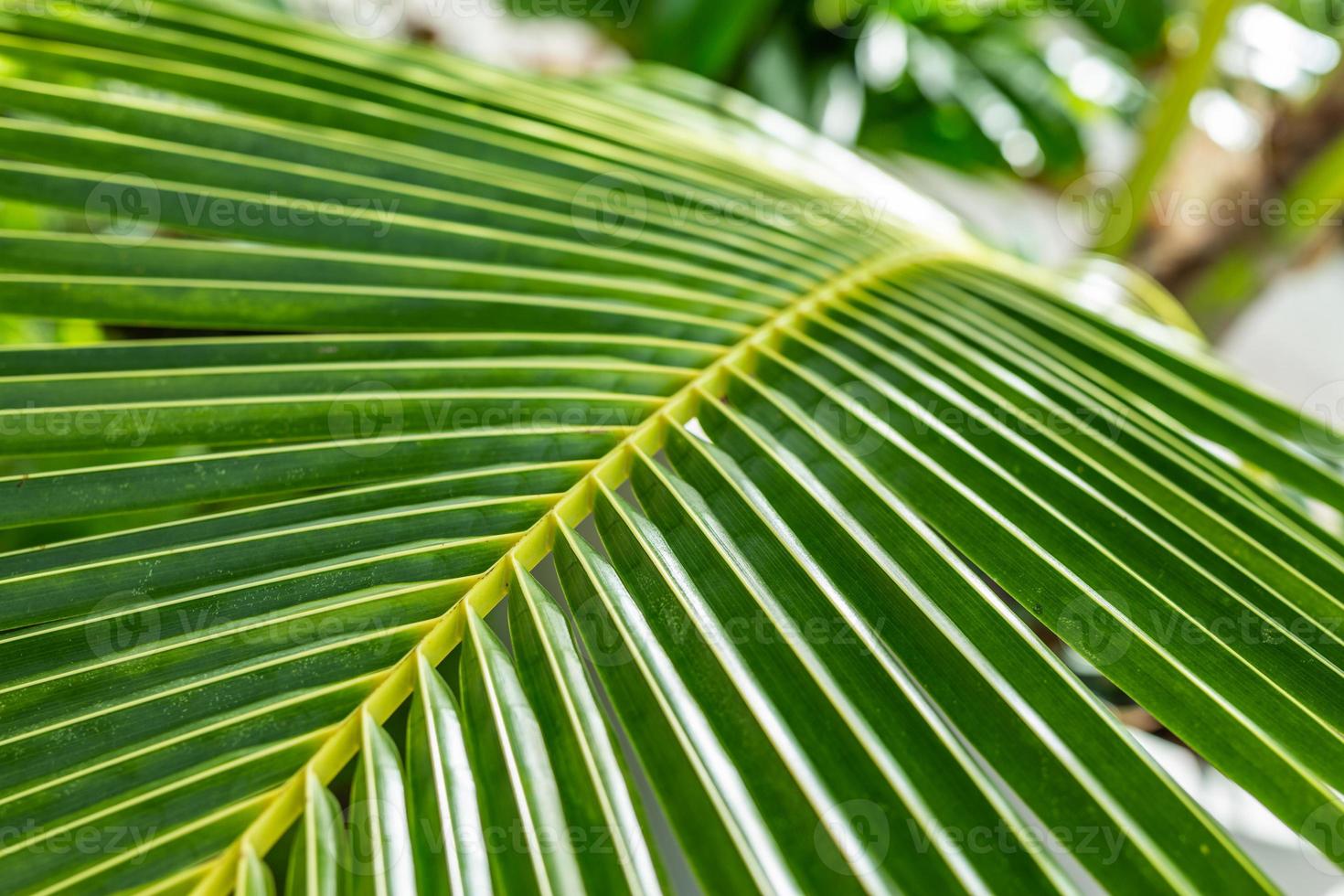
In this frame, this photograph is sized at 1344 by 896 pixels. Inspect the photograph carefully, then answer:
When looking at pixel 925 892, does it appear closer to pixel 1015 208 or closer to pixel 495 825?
pixel 495 825

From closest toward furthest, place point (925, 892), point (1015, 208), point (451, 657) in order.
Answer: point (925, 892) → point (451, 657) → point (1015, 208)

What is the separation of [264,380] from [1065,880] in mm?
399

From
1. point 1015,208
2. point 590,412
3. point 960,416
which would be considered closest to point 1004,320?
point 960,416

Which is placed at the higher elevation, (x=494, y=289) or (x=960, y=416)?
(x=494, y=289)

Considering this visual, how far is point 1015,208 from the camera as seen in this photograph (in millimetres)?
1851

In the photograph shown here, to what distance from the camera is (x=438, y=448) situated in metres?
0.41

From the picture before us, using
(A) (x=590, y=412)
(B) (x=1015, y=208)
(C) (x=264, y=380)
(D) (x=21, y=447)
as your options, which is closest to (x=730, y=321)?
(A) (x=590, y=412)

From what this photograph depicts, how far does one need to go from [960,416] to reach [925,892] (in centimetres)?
25

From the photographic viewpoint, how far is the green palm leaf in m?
0.28

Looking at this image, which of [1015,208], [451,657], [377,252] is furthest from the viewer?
[1015,208]

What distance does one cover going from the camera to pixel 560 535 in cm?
38

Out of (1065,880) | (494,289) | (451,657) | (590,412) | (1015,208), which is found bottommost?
(1065,880)

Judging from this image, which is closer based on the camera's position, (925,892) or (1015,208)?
(925,892)

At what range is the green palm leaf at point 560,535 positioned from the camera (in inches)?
11.0
